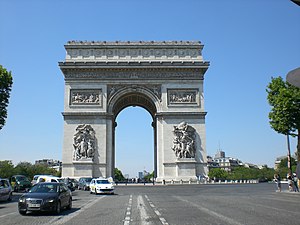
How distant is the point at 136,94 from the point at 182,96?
251 inches

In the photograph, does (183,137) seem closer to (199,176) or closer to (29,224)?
(199,176)

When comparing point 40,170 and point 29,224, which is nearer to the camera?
point 29,224

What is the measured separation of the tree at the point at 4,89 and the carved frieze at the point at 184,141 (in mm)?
21244

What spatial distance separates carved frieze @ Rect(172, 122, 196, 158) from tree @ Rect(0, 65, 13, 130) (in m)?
21.2

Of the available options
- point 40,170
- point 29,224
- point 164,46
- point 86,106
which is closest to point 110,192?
point 29,224

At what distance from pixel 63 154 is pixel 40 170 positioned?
52.9 meters

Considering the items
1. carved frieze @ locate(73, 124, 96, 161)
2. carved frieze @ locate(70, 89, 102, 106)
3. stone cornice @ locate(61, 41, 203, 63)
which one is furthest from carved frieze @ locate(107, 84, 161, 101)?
carved frieze @ locate(73, 124, 96, 161)

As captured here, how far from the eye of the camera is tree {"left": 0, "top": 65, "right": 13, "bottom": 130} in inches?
1227

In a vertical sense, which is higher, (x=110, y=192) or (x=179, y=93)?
(x=179, y=93)

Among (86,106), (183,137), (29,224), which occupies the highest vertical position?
(86,106)

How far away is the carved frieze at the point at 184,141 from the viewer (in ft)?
143

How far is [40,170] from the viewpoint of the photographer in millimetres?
92312

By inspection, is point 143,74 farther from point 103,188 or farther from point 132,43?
point 103,188

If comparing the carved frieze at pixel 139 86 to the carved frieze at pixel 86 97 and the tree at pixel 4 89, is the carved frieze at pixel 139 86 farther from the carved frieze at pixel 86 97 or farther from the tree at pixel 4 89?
the tree at pixel 4 89
